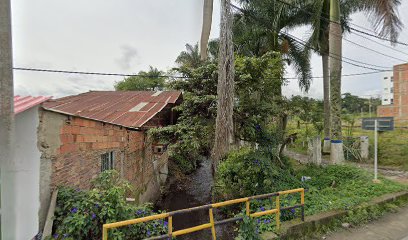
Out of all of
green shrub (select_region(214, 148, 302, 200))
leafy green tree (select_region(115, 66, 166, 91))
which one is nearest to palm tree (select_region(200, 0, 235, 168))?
green shrub (select_region(214, 148, 302, 200))

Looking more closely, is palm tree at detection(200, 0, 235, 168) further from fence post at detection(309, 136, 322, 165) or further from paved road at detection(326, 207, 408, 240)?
fence post at detection(309, 136, 322, 165)

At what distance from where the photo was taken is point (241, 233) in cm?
406

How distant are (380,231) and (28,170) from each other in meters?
6.68

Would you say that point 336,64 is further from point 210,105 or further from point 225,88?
point 225,88

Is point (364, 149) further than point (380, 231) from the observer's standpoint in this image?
Yes

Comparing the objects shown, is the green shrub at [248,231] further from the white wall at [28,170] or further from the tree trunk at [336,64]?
the tree trunk at [336,64]

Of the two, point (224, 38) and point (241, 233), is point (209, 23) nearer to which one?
point (224, 38)

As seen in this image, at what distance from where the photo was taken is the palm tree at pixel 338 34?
8742 mm

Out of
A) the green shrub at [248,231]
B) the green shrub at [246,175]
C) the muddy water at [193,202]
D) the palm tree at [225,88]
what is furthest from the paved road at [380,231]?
the palm tree at [225,88]

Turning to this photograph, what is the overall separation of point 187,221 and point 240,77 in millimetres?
4794

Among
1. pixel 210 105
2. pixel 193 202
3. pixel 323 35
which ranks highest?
pixel 323 35

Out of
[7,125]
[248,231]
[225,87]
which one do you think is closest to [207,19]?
[225,87]

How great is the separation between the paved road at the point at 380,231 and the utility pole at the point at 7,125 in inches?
205

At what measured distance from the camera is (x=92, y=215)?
333 cm
